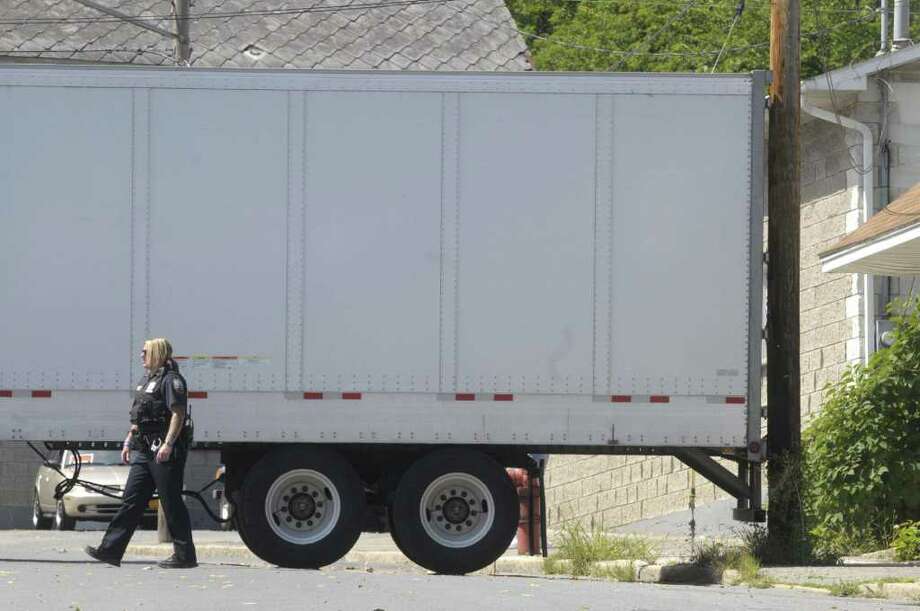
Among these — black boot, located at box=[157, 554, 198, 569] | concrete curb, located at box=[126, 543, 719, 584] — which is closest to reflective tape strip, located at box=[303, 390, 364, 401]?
black boot, located at box=[157, 554, 198, 569]

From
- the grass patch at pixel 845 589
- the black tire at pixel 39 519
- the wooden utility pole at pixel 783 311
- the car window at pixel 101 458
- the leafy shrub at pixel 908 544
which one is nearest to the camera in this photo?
the grass patch at pixel 845 589

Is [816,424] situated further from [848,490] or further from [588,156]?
[588,156]

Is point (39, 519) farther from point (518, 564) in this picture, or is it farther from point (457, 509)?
point (457, 509)

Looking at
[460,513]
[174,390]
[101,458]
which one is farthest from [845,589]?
[101,458]

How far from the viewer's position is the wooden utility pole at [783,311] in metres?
14.8

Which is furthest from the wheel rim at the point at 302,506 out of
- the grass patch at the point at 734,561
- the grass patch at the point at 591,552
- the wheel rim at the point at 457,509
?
the grass patch at the point at 734,561

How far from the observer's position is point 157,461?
42.2 feet

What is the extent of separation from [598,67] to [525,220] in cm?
2785

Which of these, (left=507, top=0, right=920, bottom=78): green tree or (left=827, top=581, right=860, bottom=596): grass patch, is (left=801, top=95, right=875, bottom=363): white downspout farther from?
(left=507, top=0, right=920, bottom=78): green tree

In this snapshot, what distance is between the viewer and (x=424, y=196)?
535 inches

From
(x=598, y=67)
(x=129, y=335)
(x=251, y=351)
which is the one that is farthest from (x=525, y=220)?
(x=598, y=67)

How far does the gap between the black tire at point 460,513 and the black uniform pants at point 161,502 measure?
5.34 feet

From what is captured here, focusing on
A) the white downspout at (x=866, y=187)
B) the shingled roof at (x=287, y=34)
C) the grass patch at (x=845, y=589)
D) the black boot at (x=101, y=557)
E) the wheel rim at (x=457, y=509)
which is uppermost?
Result: the shingled roof at (x=287, y=34)

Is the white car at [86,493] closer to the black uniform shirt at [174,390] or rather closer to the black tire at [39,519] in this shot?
the black tire at [39,519]
